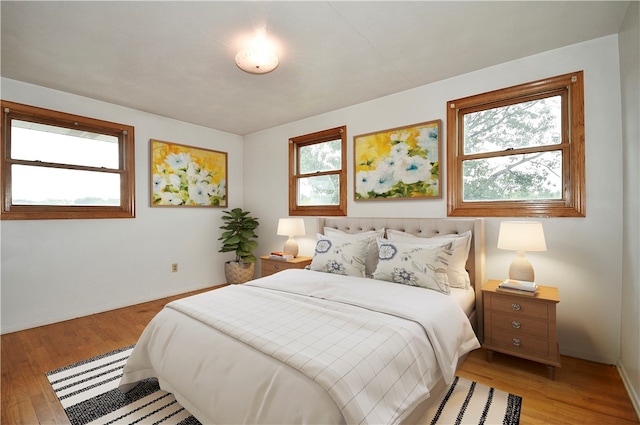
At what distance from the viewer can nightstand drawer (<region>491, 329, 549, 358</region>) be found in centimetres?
208

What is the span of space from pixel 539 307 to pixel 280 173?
134 inches

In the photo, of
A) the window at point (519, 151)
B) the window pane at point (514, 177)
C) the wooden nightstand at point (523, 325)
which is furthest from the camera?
the window pane at point (514, 177)

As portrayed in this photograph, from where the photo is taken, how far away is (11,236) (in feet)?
9.51

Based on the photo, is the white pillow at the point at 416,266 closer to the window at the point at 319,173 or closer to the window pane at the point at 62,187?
the window at the point at 319,173

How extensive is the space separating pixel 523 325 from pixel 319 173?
2.74m

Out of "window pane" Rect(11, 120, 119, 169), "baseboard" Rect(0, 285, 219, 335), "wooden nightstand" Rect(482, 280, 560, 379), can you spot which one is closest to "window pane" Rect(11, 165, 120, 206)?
"window pane" Rect(11, 120, 119, 169)

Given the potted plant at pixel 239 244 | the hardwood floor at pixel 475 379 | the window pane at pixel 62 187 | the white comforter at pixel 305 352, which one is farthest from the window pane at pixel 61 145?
the white comforter at pixel 305 352

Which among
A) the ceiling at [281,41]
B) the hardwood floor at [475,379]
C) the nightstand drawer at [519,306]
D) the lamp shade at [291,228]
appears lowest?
the hardwood floor at [475,379]

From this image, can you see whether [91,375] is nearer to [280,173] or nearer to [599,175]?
[280,173]

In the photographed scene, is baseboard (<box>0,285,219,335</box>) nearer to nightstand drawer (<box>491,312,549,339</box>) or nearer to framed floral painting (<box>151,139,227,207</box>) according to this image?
framed floral painting (<box>151,139,227,207</box>)

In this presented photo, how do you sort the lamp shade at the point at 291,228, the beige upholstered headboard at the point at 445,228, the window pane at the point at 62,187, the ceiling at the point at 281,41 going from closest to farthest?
the ceiling at the point at 281,41, the beige upholstered headboard at the point at 445,228, the window pane at the point at 62,187, the lamp shade at the point at 291,228

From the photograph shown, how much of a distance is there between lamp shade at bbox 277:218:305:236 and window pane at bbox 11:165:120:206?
2045 mm

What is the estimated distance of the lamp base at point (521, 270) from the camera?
228 centimetres

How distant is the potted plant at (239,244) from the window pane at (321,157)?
47.8 inches
